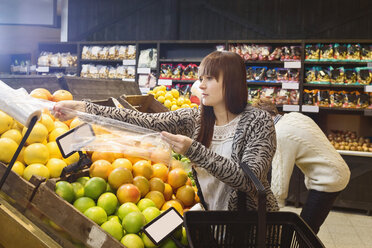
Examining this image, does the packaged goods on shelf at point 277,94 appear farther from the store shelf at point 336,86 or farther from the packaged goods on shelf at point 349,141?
the packaged goods on shelf at point 349,141

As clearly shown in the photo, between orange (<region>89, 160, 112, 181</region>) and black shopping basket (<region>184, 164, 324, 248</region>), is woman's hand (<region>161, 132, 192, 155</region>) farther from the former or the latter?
orange (<region>89, 160, 112, 181</region>)

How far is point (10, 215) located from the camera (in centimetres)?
115

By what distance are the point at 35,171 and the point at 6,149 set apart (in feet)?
0.44

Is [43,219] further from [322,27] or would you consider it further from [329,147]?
[322,27]

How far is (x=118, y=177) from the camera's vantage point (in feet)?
4.71

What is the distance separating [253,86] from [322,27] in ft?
4.00

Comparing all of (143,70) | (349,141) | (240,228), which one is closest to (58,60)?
(143,70)

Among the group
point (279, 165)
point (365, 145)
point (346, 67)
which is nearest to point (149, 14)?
point (346, 67)

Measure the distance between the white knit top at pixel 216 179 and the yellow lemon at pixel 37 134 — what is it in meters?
0.64

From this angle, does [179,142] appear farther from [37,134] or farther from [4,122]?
[4,122]

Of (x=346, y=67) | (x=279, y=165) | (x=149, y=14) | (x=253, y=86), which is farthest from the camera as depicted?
(x=149, y=14)

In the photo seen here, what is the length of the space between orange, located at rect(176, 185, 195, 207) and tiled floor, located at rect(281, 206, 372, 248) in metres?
2.18

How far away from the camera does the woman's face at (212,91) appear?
53.3 inches

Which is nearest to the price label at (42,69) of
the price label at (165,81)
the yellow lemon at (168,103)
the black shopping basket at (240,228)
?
the price label at (165,81)
